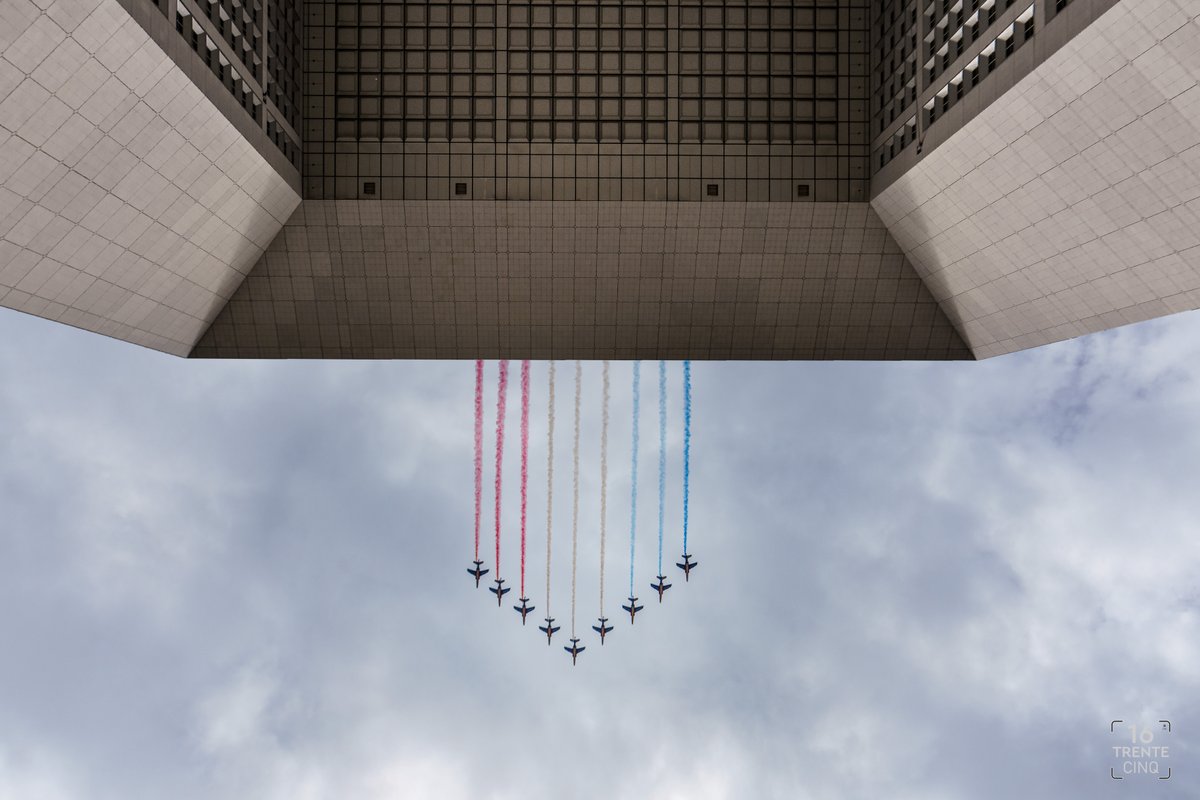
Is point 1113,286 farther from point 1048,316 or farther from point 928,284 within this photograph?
point 928,284

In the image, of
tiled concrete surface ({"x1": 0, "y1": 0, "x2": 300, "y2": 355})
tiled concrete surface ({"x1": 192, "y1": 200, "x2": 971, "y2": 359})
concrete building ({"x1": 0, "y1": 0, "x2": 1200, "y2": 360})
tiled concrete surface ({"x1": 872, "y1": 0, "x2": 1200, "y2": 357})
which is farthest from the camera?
tiled concrete surface ({"x1": 192, "y1": 200, "x2": 971, "y2": 359})

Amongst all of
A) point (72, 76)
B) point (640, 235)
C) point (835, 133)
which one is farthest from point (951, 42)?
point (72, 76)

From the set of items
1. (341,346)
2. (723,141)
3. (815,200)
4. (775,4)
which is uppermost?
(775,4)

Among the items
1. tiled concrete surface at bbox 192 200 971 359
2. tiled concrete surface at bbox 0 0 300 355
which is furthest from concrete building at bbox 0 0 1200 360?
tiled concrete surface at bbox 0 0 300 355

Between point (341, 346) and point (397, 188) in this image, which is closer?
point (397, 188)

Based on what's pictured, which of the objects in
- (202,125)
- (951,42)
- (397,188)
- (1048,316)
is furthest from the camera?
(397,188)

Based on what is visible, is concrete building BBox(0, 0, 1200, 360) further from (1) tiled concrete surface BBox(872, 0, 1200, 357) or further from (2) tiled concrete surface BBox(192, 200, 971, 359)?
(1) tiled concrete surface BBox(872, 0, 1200, 357)

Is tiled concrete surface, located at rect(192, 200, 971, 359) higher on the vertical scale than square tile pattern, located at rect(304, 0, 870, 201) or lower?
lower
